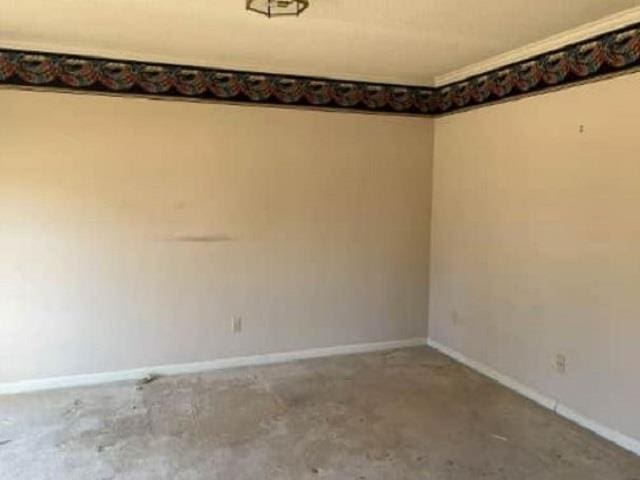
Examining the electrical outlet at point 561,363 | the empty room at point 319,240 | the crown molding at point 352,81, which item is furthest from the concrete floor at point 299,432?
the crown molding at point 352,81

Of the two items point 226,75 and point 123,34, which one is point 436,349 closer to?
point 226,75

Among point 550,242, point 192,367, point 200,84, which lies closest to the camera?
point 550,242

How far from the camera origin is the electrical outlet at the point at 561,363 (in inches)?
138

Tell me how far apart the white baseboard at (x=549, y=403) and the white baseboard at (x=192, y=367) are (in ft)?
1.71

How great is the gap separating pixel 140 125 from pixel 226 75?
0.72m

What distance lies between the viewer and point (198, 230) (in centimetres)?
419

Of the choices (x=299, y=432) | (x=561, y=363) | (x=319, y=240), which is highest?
(x=319, y=240)

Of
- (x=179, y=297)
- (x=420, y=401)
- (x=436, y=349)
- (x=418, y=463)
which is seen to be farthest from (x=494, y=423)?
(x=179, y=297)

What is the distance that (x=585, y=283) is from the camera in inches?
131

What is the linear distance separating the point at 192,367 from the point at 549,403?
2.50 meters

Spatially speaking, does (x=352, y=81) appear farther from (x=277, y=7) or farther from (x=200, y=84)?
(x=277, y=7)

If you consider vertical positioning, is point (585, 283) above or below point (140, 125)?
below

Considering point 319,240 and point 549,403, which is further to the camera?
point 319,240

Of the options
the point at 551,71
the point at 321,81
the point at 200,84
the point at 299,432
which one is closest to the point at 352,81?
the point at 321,81
